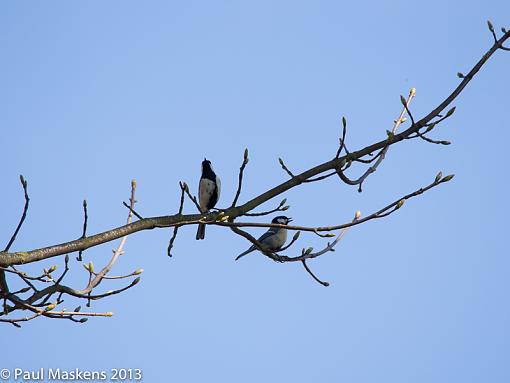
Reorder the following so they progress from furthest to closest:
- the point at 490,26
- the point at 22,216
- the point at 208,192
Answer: the point at 208,192 < the point at 490,26 < the point at 22,216

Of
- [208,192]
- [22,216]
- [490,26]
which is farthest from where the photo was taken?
[208,192]

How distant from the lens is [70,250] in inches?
143

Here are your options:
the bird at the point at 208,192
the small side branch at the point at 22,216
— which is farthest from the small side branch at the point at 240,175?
the bird at the point at 208,192

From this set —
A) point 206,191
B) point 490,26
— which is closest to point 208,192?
point 206,191

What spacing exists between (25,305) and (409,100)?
2361mm

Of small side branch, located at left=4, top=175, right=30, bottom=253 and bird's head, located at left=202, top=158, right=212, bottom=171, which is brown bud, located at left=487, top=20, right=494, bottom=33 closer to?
small side branch, located at left=4, top=175, right=30, bottom=253

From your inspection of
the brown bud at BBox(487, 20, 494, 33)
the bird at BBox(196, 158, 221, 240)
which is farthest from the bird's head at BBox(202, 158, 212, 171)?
the brown bud at BBox(487, 20, 494, 33)

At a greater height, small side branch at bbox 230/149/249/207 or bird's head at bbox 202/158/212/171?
A: bird's head at bbox 202/158/212/171

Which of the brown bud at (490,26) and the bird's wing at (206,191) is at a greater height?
the bird's wing at (206,191)

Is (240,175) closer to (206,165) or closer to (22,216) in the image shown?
(22,216)

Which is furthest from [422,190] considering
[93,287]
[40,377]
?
[40,377]

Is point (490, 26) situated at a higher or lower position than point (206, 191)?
lower

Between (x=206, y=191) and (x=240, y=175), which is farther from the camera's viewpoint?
Result: (x=206, y=191)

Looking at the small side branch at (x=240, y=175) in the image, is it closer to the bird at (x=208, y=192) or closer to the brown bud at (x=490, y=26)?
the brown bud at (x=490, y=26)
